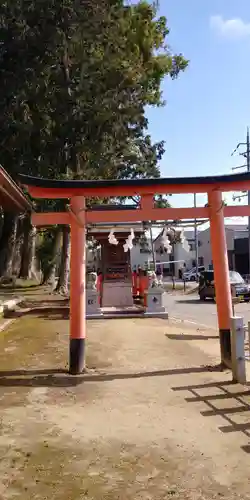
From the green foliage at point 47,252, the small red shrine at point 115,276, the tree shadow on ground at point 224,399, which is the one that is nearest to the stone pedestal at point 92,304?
the small red shrine at point 115,276

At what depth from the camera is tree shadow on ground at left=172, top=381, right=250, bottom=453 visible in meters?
5.50

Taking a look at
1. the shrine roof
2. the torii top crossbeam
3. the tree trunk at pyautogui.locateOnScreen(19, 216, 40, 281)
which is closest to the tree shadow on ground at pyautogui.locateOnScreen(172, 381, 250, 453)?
the torii top crossbeam

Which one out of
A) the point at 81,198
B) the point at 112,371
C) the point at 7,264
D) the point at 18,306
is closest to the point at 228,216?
the point at 81,198

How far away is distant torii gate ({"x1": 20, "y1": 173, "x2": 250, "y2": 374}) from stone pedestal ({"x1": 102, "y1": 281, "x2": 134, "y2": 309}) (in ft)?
30.9

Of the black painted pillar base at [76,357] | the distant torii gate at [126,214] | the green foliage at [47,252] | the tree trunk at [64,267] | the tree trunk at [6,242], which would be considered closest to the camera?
the black painted pillar base at [76,357]

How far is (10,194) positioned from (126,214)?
399cm

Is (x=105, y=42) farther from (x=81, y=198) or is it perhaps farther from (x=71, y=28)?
(x=81, y=198)

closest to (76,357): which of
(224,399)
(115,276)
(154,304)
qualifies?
(224,399)

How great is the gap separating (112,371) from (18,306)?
10802 mm

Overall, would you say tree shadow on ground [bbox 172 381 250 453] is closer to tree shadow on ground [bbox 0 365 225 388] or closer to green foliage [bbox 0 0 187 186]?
tree shadow on ground [bbox 0 365 225 388]

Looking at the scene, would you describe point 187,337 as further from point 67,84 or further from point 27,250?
point 27,250

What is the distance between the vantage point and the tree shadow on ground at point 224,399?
18.0 feet

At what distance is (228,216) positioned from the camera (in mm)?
9203

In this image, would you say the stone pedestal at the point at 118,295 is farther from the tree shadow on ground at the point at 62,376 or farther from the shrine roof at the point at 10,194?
the tree shadow on ground at the point at 62,376
